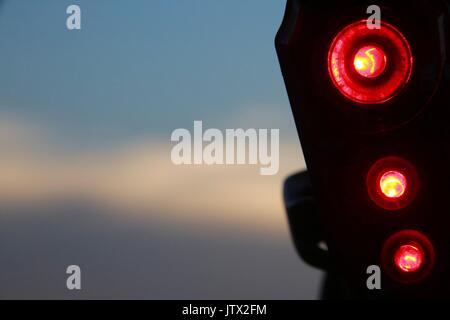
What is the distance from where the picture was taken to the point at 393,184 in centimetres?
215

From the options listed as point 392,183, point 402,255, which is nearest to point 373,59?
point 392,183

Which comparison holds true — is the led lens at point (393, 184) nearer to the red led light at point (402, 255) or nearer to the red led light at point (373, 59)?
the red led light at point (402, 255)

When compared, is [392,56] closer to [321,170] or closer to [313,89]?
[313,89]

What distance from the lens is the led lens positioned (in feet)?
7.02

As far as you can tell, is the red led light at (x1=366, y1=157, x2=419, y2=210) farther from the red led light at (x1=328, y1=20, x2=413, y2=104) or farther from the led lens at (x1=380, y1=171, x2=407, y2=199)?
the red led light at (x1=328, y1=20, x2=413, y2=104)

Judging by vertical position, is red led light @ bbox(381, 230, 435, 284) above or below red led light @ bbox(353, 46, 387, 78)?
below

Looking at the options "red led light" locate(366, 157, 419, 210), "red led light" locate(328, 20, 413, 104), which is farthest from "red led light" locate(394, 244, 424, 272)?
"red led light" locate(328, 20, 413, 104)

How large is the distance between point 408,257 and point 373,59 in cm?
55

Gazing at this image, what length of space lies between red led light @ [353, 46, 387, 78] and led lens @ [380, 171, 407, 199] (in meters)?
0.29

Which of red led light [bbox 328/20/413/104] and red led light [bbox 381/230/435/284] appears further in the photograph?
red led light [bbox 381/230/435/284]

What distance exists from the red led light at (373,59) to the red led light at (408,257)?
0.41 metres

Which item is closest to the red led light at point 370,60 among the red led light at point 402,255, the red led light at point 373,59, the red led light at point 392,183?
the red led light at point 373,59

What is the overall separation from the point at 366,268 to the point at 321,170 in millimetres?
295

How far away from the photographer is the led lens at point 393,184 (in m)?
2.14
